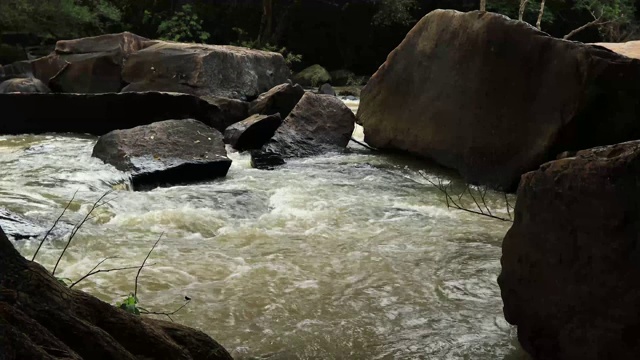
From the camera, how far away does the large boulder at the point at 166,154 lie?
623cm

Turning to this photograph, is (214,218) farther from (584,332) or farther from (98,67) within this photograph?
(98,67)

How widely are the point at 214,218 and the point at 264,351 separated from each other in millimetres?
2380

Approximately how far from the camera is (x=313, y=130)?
8.42m

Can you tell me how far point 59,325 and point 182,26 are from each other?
19.4 meters

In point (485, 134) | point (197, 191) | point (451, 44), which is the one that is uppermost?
point (451, 44)

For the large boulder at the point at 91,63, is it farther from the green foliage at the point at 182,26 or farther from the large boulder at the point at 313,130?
Answer: the green foliage at the point at 182,26

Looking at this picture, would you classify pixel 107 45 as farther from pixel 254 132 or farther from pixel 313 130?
pixel 313 130

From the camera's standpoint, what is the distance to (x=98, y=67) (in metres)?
11.0

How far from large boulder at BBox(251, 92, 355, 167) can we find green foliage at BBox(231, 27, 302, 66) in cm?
1108

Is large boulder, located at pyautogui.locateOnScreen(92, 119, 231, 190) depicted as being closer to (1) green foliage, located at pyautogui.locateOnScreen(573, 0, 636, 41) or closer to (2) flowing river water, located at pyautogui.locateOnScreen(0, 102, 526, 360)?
(2) flowing river water, located at pyautogui.locateOnScreen(0, 102, 526, 360)

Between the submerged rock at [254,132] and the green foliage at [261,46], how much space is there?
11.4 m

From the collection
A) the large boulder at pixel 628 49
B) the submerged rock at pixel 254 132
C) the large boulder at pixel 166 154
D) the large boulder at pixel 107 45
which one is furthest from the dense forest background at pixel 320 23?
the large boulder at pixel 166 154

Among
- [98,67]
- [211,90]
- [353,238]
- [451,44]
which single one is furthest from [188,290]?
[98,67]

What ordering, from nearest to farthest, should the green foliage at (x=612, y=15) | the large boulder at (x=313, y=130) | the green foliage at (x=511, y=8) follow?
the large boulder at (x=313, y=130) → the green foliage at (x=612, y=15) → the green foliage at (x=511, y=8)
